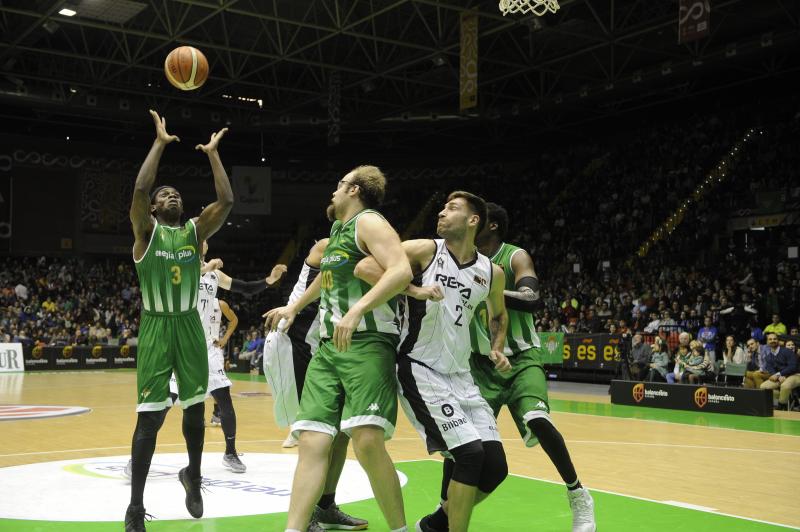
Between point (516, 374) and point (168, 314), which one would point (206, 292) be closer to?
point (168, 314)

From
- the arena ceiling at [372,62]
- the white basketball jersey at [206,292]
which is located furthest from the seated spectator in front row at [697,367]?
the white basketball jersey at [206,292]

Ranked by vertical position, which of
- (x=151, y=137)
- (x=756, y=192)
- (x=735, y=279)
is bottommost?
(x=735, y=279)

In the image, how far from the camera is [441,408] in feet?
15.1

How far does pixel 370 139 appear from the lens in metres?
37.5

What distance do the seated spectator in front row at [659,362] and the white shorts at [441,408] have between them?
44.4ft

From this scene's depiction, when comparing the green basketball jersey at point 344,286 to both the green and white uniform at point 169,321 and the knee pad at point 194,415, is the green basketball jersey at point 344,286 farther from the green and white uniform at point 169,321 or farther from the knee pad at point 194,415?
the knee pad at point 194,415

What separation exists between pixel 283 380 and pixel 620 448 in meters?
4.96

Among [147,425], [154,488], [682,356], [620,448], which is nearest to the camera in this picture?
[147,425]

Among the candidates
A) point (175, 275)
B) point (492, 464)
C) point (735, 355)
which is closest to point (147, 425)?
point (175, 275)

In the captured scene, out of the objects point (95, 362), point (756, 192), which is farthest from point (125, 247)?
point (756, 192)

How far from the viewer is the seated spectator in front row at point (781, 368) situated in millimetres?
14828

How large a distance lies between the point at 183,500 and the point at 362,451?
2.38 meters

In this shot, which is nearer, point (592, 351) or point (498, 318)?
point (498, 318)

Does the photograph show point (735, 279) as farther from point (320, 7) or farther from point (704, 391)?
point (320, 7)
